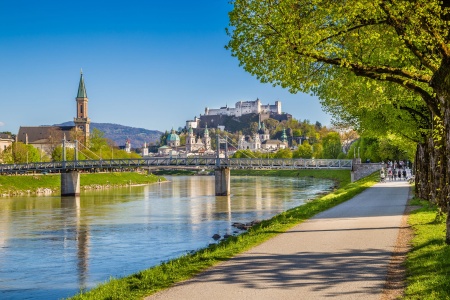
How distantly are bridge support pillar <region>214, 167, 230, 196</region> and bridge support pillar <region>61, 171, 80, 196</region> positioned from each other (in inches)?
776

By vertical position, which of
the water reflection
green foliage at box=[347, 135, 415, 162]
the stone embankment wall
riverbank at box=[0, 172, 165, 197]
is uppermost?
green foliage at box=[347, 135, 415, 162]

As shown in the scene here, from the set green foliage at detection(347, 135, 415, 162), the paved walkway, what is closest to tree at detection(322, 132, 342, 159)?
green foliage at detection(347, 135, 415, 162)

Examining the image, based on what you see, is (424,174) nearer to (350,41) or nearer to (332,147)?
(350,41)

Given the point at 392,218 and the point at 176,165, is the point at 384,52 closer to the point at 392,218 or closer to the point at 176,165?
the point at 392,218

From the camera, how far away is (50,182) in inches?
3765

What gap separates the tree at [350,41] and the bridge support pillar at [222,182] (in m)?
55.2

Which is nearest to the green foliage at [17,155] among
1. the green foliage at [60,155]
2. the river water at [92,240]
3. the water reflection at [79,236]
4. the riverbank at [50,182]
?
the green foliage at [60,155]

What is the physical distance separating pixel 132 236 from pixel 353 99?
45.3 feet

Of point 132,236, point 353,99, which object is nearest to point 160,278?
point 353,99

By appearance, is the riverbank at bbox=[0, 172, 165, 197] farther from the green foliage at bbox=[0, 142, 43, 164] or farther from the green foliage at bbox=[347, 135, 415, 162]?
the green foliage at bbox=[347, 135, 415, 162]

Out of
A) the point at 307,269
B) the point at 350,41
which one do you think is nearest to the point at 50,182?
the point at 350,41

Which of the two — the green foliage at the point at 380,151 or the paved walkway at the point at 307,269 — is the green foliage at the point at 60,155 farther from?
the paved walkway at the point at 307,269

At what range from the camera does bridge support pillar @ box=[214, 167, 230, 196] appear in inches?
2965

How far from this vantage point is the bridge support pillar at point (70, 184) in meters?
82.8
